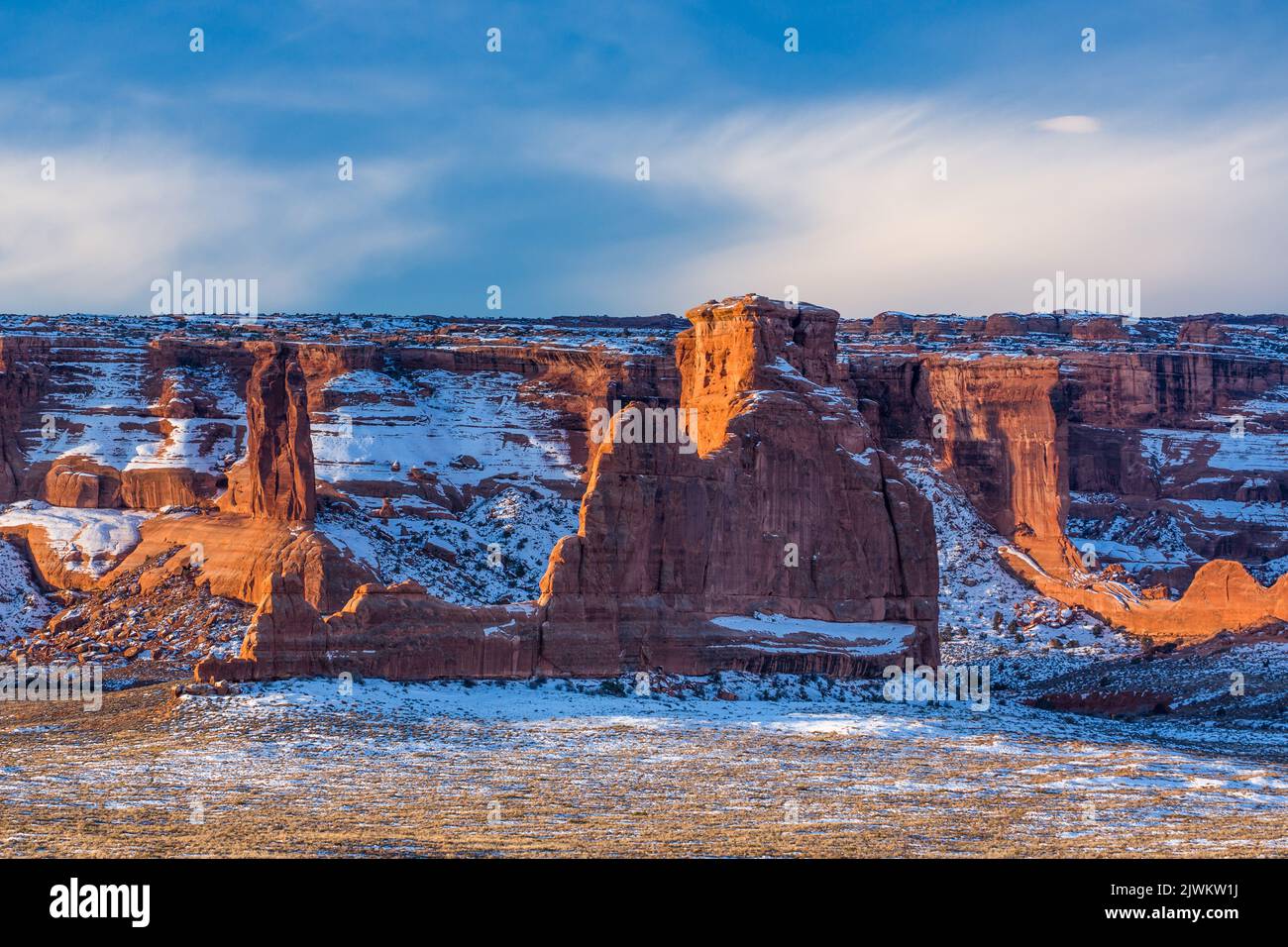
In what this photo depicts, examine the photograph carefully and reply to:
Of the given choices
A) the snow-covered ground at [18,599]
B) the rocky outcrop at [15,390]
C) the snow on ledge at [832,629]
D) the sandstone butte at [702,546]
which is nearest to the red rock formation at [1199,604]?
the sandstone butte at [702,546]

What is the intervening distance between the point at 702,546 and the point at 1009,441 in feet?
195

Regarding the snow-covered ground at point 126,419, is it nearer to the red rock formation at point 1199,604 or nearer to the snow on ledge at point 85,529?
the snow on ledge at point 85,529

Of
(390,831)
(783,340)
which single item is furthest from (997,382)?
(390,831)

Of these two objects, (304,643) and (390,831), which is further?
(304,643)

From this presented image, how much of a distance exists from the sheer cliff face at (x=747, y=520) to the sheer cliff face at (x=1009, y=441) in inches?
Answer: 1723

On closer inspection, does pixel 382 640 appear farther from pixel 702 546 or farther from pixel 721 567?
pixel 721 567

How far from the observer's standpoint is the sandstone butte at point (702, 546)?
6391 cm

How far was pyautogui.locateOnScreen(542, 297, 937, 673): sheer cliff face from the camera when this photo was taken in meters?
65.8

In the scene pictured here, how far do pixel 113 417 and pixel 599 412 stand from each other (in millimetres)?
34931

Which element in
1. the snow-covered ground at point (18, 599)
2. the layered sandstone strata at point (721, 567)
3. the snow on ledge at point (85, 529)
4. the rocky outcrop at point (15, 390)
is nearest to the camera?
the layered sandstone strata at point (721, 567)
